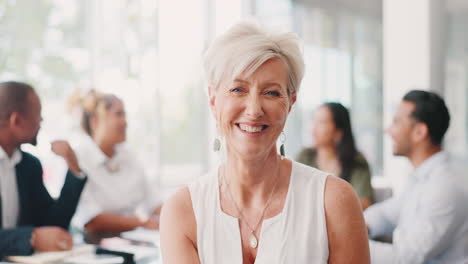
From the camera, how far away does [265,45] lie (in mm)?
1354

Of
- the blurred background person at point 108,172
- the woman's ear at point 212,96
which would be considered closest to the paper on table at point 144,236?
the blurred background person at point 108,172

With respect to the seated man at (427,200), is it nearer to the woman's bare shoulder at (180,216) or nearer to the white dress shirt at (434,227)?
the white dress shirt at (434,227)

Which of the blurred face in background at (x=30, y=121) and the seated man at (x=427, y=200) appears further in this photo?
the blurred face in background at (x=30, y=121)

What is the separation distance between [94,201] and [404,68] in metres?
3.24

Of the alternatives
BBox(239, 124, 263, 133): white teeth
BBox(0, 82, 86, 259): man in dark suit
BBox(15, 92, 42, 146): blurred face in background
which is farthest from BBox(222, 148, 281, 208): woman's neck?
BBox(15, 92, 42, 146): blurred face in background

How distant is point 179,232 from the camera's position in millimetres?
1448

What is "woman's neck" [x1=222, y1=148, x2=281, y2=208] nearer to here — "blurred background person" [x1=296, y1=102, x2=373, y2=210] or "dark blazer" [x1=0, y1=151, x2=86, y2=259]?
"dark blazer" [x1=0, y1=151, x2=86, y2=259]

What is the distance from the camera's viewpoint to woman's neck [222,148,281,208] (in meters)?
1.48

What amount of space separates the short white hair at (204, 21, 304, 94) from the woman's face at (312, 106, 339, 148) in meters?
2.02

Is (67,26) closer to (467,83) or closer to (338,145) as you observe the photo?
(338,145)

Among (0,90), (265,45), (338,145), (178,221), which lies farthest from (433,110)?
(0,90)

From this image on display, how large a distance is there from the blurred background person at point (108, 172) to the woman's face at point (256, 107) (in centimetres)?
161

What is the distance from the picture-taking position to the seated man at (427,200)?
6.90 feet

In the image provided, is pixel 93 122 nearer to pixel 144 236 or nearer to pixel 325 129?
pixel 144 236
